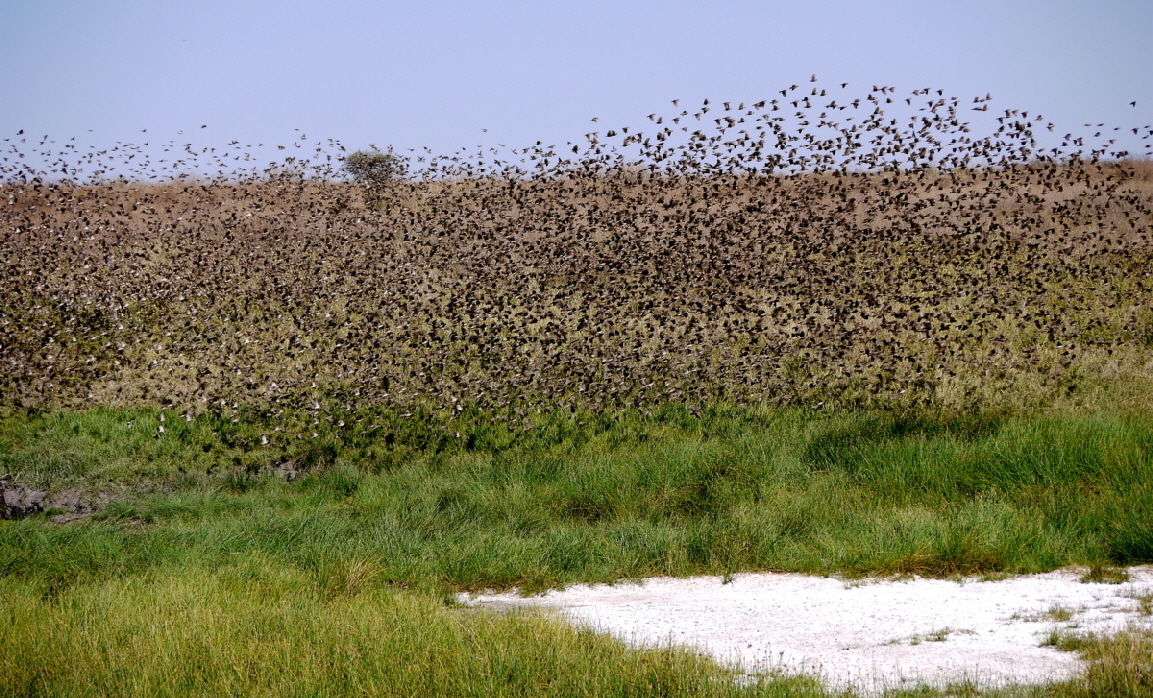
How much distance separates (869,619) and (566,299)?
12257 millimetres

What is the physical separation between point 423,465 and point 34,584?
5.54 meters

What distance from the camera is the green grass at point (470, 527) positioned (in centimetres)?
541

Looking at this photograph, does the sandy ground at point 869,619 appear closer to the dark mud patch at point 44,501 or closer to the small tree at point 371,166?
the dark mud patch at point 44,501

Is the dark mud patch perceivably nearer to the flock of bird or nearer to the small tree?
the flock of bird

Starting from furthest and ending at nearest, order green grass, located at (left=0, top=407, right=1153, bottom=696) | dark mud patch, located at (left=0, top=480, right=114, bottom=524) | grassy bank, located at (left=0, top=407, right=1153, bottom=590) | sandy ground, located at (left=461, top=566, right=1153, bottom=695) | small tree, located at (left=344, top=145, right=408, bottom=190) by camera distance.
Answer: small tree, located at (left=344, top=145, right=408, bottom=190) < dark mud patch, located at (left=0, top=480, right=114, bottom=524) < grassy bank, located at (left=0, top=407, right=1153, bottom=590) < sandy ground, located at (left=461, top=566, right=1153, bottom=695) < green grass, located at (left=0, top=407, right=1153, bottom=696)

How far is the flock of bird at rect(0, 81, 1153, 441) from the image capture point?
48.3ft

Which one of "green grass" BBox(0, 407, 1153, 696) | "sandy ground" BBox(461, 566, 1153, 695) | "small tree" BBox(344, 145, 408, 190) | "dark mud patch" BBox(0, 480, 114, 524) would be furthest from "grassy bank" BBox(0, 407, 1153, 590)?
"small tree" BBox(344, 145, 408, 190)

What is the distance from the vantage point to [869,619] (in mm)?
7008

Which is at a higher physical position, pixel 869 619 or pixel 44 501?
pixel 869 619

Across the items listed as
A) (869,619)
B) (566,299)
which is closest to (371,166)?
(566,299)

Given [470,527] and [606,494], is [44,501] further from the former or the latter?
[606,494]

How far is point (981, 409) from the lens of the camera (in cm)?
1265

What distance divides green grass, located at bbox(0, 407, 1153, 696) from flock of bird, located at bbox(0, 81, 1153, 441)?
Answer: 3.79 ft

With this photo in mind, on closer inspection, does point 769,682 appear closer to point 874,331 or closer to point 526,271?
point 874,331
